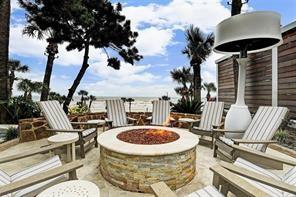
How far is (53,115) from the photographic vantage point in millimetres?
4793

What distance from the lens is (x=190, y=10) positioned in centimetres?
1001

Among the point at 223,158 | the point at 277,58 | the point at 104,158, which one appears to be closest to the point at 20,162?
the point at 104,158

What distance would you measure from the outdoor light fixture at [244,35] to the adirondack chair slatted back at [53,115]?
373 centimetres

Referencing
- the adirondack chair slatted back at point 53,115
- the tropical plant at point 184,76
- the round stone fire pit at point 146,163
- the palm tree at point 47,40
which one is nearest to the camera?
the round stone fire pit at point 146,163

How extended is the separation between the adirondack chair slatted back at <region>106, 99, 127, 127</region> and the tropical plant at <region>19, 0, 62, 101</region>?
383cm

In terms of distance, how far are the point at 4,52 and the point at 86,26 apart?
338 centimetres

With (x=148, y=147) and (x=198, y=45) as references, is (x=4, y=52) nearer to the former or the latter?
(x=148, y=147)

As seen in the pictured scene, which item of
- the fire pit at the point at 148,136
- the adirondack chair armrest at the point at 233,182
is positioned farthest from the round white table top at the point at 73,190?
the fire pit at the point at 148,136

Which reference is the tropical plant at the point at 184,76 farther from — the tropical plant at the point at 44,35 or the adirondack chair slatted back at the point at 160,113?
the tropical plant at the point at 44,35

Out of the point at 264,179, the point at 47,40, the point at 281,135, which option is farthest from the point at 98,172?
the point at 47,40

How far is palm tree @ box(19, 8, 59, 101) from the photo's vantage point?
30.6ft

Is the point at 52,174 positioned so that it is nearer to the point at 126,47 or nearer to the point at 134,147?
the point at 134,147

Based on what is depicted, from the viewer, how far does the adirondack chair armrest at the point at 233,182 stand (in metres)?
1.76

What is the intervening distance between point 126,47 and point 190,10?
344cm
